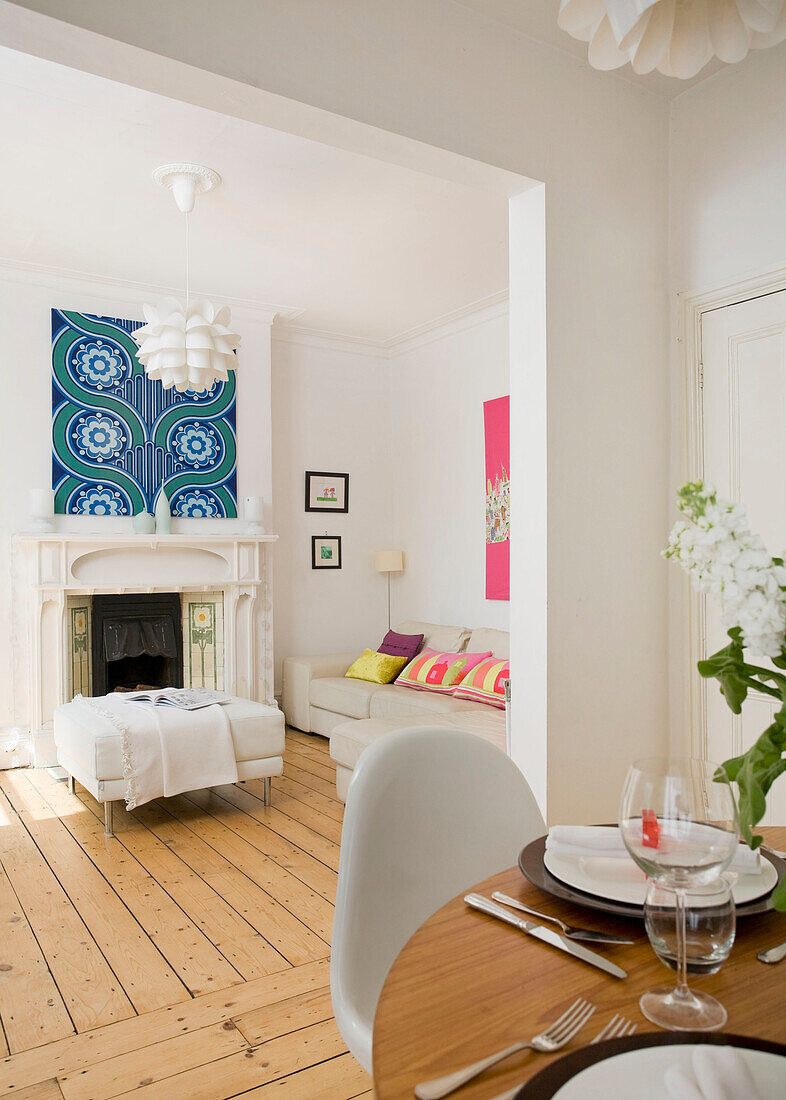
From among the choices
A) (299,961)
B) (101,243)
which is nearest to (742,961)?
(299,961)

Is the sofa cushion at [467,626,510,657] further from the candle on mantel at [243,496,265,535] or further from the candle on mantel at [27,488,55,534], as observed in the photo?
the candle on mantel at [27,488,55,534]

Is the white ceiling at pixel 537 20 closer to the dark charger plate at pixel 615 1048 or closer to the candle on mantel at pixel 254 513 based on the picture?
the dark charger plate at pixel 615 1048

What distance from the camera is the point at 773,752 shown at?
0.77 metres

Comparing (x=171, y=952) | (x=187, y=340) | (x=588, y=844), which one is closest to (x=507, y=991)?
(x=588, y=844)

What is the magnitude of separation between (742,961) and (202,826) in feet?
11.2

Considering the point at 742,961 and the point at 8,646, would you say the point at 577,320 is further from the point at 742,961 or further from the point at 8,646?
the point at 8,646

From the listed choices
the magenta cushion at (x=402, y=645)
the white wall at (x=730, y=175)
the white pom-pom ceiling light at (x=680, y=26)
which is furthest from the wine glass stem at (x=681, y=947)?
the magenta cushion at (x=402, y=645)

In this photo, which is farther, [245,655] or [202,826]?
[245,655]

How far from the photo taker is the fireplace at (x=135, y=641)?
Result: 5.31m

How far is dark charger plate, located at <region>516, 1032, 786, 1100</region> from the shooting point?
2.25ft

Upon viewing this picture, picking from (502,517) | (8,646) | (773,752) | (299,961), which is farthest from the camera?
(502,517)

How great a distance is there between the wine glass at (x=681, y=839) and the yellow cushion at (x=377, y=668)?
486cm

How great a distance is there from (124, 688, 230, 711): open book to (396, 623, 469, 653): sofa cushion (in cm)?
179

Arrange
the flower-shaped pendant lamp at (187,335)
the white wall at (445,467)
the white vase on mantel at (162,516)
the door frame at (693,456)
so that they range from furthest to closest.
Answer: the white wall at (445,467), the white vase on mantel at (162,516), the flower-shaped pendant lamp at (187,335), the door frame at (693,456)
